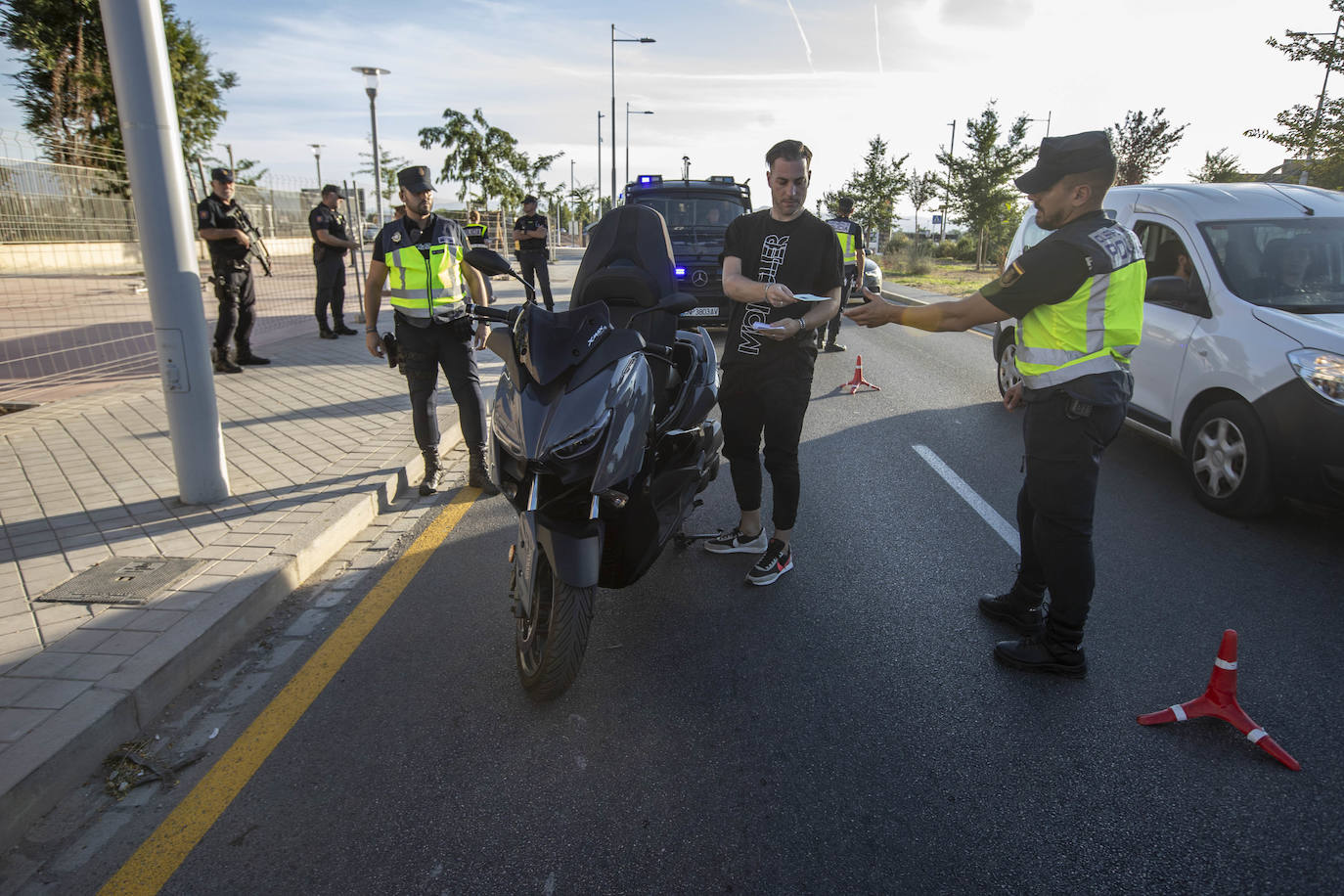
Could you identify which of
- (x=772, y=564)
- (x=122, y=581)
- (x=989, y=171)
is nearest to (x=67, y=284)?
(x=122, y=581)

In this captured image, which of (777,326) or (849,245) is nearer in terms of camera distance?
(777,326)

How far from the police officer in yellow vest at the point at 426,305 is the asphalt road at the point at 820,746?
1.22 metres

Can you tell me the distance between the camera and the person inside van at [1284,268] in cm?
514

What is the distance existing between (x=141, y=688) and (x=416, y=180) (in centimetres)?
335

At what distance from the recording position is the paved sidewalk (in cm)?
272

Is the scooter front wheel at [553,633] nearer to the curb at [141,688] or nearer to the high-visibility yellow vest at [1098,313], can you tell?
the curb at [141,688]

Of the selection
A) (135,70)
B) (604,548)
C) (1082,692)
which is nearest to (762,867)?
(604,548)

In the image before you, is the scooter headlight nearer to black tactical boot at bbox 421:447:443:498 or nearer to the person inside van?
black tactical boot at bbox 421:447:443:498

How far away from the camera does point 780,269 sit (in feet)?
12.7

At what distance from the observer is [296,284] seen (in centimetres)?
1505

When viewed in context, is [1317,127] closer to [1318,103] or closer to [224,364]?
[1318,103]

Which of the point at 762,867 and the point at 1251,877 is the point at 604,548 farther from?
the point at 1251,877

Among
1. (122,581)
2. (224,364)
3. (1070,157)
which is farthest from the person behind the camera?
(224,364)

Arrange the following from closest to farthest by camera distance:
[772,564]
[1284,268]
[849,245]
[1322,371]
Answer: [772,564] < [1322,371] < [1284,268] < [849,245]
